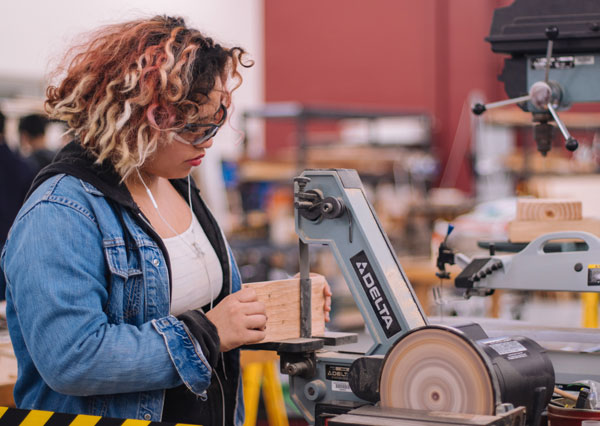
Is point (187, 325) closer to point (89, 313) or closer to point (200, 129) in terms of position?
point (89, 313)

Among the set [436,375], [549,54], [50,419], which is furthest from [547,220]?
[50,419]

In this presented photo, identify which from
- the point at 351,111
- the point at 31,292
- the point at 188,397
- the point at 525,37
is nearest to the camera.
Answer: the point at 31,292

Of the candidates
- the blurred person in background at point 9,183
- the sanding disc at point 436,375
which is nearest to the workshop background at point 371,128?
the blurred person in background at point 9,183

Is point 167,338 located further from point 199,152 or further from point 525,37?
point 525,37

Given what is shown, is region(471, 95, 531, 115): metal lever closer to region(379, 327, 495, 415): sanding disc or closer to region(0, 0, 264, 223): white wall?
region(379, 327, 495, 415): sanding disc

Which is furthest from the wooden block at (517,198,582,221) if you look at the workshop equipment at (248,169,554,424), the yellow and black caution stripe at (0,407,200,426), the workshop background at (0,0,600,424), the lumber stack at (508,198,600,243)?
the yellow and black caution stripe at (0,407,200,426)

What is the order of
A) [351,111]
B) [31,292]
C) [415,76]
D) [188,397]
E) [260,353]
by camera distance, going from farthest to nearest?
[415,76], [351,111], [260,353], [188,397], [31,292]

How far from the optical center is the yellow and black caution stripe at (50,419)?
4.90 ft

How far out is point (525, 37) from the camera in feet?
6.66

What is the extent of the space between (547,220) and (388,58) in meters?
8.78

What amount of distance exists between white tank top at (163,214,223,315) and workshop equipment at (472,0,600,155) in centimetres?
83

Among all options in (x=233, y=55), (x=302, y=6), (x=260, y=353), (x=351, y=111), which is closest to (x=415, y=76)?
(x=302, y=6)

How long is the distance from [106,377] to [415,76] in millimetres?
9404

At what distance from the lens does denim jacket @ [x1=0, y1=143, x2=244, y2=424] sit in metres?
1.50
